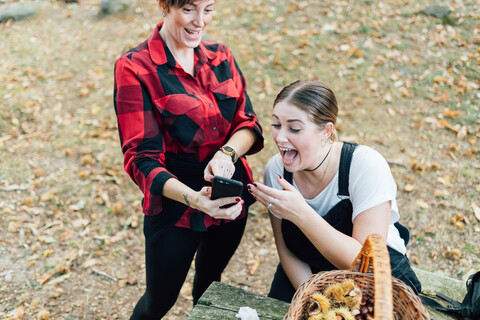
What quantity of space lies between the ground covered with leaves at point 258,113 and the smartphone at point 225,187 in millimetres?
2012

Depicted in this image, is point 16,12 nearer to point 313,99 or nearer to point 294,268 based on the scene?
point 313,99

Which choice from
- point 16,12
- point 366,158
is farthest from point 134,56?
point 16,12

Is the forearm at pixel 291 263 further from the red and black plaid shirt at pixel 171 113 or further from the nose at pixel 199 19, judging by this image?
the nose at pixel 199 19

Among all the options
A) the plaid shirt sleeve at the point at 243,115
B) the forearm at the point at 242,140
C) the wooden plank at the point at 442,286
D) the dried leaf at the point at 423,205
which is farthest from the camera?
the dried leaf at the point at 423,205

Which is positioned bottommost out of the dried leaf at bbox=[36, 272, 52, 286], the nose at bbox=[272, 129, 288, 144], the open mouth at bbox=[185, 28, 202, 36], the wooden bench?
the dried leaf at bbox=[36, 272, 52, 286]

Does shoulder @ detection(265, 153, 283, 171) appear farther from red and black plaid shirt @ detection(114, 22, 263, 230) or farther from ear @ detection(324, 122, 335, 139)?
ear @ detection(324, 122, 335, 139)

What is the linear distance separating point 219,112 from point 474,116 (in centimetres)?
433

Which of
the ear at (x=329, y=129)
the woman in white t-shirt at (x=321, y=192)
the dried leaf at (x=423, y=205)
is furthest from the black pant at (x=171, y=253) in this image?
the dried leaf at (x=423, y=205)

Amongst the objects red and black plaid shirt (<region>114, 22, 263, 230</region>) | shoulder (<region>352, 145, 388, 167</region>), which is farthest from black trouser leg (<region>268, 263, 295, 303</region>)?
shoulder (<region>352, 145, 388, 167</region>)

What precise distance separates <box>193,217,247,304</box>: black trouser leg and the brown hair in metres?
0.78

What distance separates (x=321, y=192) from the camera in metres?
2.28

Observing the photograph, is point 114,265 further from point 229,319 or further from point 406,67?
point 406,67

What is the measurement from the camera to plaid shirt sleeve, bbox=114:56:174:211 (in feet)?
6.35

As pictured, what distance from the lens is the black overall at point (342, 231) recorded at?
7.23 ft
